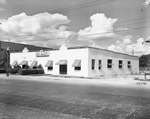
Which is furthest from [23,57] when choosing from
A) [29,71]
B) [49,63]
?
[49,63]

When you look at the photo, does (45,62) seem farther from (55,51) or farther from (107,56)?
(107,56)

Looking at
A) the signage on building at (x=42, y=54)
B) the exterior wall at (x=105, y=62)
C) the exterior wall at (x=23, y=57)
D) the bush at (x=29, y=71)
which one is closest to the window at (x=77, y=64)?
the exterior wall at (x=105, y=62)

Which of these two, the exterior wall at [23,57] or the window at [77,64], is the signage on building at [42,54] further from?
the window at [77,64]

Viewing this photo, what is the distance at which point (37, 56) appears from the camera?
36188 mm

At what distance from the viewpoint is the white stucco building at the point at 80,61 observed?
2892 cm

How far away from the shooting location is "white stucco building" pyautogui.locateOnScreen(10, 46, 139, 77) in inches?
1139

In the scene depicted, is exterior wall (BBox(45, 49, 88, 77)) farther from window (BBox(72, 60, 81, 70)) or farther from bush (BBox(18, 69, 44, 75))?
bush (BBox(18, 69, 44, 75))

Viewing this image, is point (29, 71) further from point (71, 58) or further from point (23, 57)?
point (71, 58)

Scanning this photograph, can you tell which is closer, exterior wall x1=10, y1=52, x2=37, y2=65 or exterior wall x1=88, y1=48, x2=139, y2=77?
exterior wall x1=88, y1=48, x2=139, y2=77

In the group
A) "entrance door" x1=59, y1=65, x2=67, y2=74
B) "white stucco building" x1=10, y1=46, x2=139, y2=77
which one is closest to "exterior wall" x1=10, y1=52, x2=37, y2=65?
"white stucco building" x1=10, y1=46, x2=139, y2=77

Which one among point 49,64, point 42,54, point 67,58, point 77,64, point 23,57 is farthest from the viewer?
point 23,57

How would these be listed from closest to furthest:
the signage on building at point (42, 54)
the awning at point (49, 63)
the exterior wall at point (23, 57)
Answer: the awning at point (49, 63)
the signage on building at point (42, 54)
the exterior wall at point (23, 57)

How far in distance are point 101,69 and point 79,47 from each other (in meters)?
→ 5.47

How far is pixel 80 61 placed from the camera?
29281 millimetres
